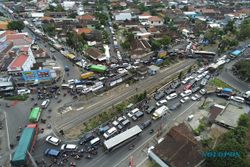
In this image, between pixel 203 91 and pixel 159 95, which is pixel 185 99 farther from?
pixel 159 95

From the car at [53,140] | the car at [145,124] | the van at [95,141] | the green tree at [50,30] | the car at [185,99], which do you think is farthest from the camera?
the green tree at [50,30]

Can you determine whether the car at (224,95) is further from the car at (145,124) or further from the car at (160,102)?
the car at (145,124)

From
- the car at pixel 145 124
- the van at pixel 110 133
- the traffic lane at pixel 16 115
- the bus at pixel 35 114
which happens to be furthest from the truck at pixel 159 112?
the traffic lane at pixel 16 115

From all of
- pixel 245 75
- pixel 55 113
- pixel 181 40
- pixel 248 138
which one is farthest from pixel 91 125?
pixel 181 40

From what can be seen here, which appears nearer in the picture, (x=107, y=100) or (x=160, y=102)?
(x=160, y=102)

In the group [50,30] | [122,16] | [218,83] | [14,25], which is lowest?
[218,83]

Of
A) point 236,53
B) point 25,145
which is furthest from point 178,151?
point 236,53

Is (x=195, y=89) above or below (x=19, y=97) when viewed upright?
below
